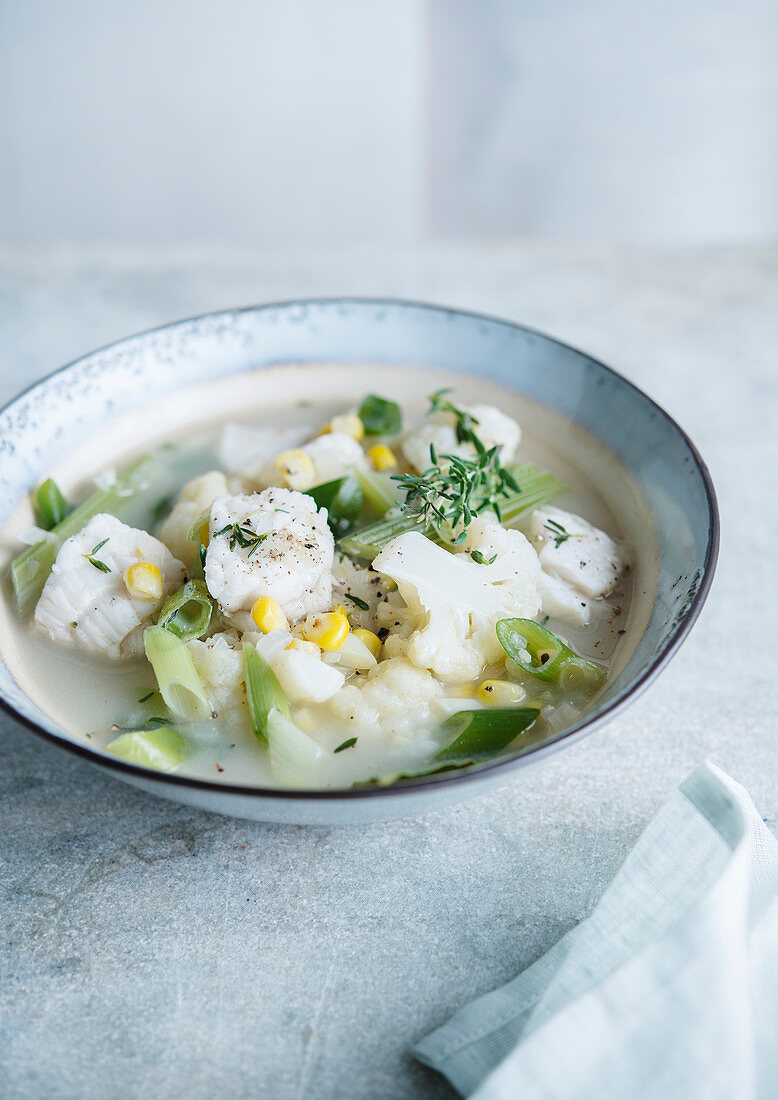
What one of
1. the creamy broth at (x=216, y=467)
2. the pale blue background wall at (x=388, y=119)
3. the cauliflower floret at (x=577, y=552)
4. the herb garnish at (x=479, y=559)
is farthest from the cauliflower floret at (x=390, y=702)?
the pale blue background wall at (x=388, y=119)

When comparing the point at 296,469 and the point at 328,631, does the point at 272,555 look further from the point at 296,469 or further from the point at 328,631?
the point at 296,469

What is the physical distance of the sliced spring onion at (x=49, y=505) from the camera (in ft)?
7.43

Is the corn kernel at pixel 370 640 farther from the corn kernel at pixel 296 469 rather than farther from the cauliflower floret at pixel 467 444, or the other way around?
the cauliflower floret at pixel 467 444

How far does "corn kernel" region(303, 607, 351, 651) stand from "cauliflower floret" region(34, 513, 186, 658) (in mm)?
356

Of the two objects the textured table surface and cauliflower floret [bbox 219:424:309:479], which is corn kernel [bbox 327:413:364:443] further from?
the textured table surface

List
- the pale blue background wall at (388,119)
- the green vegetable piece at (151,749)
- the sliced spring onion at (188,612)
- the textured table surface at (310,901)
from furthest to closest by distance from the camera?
1. the pale blue background wall at (388,119)
2. the sliced spring onion at (188,612)
3. the green vegetable piece at (151,749)
4. the textured table surface at (310,901)

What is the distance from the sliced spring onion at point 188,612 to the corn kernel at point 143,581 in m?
0.04

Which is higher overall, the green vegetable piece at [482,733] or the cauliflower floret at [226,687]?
the green vegetable piece at [482,733]

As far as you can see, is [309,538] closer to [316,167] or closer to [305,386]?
[305,386]

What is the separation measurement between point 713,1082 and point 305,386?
6.41 ft

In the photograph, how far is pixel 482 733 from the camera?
1.74 meters

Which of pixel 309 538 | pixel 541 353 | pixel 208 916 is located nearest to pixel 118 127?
pixel 541 353

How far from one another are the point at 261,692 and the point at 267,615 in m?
0.17

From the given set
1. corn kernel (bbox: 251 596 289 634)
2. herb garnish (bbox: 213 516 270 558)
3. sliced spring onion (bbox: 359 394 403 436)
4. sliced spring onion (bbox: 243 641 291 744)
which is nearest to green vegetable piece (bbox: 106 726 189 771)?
sliced spring onion (bbox: 243 641 291 744)
